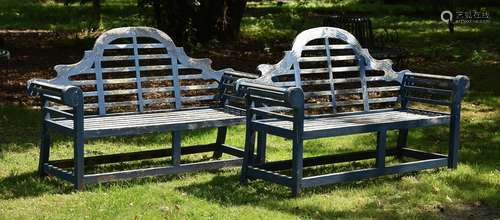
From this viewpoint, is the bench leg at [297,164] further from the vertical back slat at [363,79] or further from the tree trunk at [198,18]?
the tree trunk at [198,18]

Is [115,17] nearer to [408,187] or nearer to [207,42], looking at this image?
[207,42]

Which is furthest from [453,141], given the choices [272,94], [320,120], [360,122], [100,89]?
[100,89]

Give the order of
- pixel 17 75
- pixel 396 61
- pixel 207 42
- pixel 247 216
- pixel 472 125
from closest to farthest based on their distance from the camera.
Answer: pixel 247 216, pixel 472 125, pixel 17 75, pixel 396 61, pixel 207 42

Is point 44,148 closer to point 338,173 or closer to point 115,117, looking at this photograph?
point 115,117

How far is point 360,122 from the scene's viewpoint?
23.2 feet

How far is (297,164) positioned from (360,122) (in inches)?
33.1

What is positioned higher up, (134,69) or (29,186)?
(134,69)

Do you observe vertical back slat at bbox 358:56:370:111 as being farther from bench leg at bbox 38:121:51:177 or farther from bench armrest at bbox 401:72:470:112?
bench leg at bbox 38:121:51:177

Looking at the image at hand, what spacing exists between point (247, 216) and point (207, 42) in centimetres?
1085

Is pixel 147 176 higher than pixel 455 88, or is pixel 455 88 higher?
pixel 455 88

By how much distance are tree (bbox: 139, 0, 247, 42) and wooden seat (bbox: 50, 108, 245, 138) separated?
8.40 meters

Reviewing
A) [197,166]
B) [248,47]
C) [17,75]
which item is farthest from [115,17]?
[197,166]

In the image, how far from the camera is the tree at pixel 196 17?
16.0 m

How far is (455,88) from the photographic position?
750 centimetres
